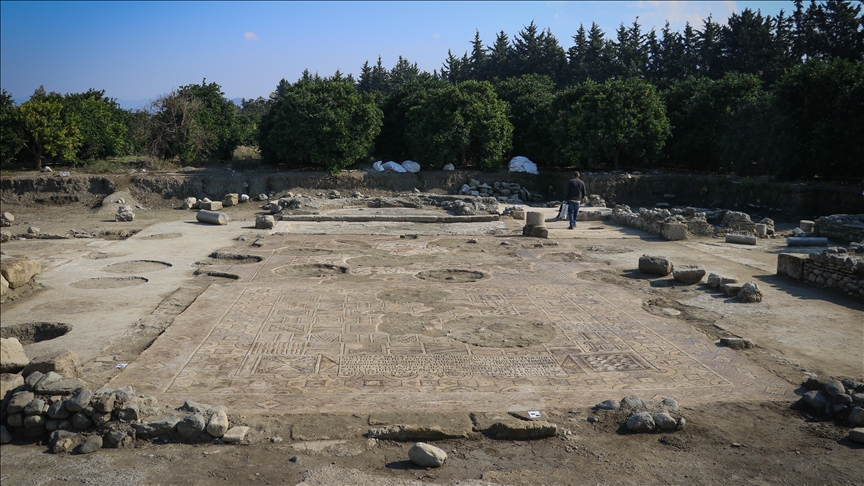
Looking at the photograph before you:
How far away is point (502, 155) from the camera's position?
28984 millimetres

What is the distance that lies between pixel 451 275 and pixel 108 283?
6.04 m

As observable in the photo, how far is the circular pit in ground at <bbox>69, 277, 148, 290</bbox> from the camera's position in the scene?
35.4ft

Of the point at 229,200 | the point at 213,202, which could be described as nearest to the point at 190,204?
the point at 213,202

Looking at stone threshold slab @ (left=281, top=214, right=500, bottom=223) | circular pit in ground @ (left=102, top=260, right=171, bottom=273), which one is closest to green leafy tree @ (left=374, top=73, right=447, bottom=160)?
stone threshold slab @ (left=281, top=214, right=500, bottom=223)

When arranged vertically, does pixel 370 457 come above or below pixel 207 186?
below

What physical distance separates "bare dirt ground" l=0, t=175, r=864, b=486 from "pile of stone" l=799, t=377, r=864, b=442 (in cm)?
13

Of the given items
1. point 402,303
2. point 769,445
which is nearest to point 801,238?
point 402,303

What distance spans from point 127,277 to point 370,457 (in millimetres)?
8155

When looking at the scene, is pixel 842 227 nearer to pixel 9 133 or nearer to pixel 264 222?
pixel 264 222

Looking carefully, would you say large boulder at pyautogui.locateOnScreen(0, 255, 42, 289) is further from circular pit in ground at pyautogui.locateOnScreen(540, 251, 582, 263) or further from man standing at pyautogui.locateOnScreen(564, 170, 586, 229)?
man standing at pyautogui.locateOnScreen(564, 170, 586, 229)

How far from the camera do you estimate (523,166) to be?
1149 inches

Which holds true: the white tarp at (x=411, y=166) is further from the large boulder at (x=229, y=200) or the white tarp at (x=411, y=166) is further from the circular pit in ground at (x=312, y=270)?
the circular pit in ground at (x=312, y=270)

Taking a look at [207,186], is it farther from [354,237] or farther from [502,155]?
[502,155]

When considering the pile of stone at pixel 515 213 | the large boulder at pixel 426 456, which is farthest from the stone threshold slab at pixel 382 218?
the large boulder at pixel 426 456
